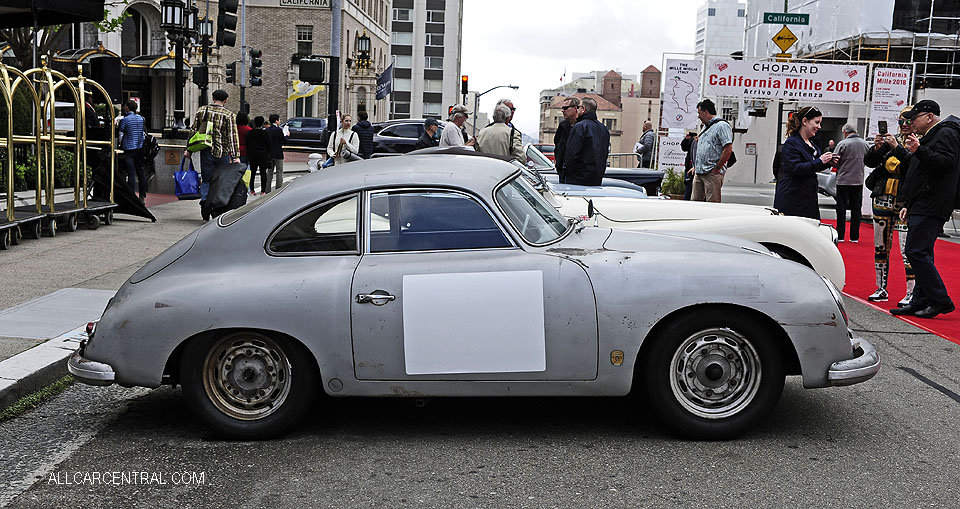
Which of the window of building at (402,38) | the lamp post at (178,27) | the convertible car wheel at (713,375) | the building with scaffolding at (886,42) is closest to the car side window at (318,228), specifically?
the convertible car wheel at (713,375)

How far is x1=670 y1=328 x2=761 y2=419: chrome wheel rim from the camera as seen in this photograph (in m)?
4.79

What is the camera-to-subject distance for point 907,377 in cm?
640

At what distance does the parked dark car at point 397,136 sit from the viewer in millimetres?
31344

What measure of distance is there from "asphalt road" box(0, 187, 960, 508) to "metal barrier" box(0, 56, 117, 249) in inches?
230

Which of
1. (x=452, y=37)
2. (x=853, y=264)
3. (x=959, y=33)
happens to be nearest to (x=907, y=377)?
(x=853, y=264)

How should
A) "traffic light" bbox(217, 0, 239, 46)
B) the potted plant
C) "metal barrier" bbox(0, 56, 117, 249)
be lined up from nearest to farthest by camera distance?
"metal barrier" bbox(0, 56, 117, 249)
"traffic light" bbox(217, 0, 239, 46)
the potted plant

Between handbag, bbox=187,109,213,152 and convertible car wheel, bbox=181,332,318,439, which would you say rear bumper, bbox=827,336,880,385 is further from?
handbag, bbox=187,109,213,152

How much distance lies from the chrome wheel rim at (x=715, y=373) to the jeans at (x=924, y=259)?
13.4 feet

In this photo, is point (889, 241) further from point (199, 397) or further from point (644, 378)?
point (199, 397)

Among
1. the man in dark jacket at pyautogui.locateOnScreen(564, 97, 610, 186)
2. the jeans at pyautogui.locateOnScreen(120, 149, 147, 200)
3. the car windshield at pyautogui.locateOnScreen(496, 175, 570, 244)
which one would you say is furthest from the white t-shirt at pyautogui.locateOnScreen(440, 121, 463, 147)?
the car windshield at pyautogui.locateOnScreen(496, 175, 570, 244)

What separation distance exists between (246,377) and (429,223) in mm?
1188

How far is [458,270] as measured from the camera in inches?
190

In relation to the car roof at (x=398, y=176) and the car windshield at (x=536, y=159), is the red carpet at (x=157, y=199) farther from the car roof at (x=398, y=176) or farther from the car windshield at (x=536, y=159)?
the car roof at (x=398, y=176)

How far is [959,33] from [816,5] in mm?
5353
